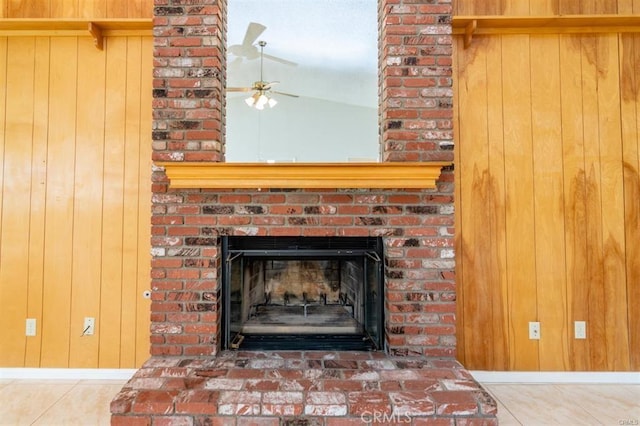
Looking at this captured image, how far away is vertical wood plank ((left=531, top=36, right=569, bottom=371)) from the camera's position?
7.75 feet

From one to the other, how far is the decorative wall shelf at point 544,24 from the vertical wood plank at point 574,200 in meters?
0.14

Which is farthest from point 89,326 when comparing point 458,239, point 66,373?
A: point 458,239

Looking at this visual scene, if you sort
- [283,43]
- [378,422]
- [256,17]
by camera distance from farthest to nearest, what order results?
1. [283,43]
2. [256,17]
3. [378,422]

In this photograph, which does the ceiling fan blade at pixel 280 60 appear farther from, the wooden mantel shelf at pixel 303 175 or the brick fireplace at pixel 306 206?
the wooden mantel shelf at pixel 303 175

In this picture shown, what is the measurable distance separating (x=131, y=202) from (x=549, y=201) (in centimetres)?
274

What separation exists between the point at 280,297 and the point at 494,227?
4.82 feet

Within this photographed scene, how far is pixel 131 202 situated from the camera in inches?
96.0

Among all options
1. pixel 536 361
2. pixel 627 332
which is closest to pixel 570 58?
pixel 627 332

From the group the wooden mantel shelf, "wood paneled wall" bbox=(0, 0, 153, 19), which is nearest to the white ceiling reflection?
"wood paneled wall" bbox=(0, 0, 153, 19)

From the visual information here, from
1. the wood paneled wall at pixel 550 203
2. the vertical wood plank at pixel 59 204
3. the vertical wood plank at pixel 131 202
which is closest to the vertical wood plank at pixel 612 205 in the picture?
the wood paneled wall at pixel 550 203

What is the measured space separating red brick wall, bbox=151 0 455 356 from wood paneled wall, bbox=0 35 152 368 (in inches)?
17.7

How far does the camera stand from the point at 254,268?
237cm

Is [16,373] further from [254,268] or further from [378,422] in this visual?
[378,422]

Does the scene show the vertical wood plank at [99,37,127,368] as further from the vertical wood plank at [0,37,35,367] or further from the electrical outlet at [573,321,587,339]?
the electrical outlet at [573,321,587,339]
